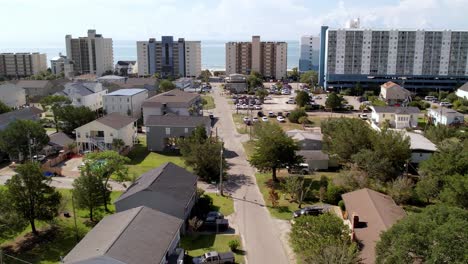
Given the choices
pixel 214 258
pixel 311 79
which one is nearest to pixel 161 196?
pixel 214 258

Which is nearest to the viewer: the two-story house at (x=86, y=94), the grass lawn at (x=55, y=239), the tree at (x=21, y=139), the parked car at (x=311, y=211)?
the grass lawn at (x=55, y=239)

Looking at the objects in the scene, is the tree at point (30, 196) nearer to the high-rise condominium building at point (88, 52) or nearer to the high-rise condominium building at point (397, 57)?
the high-rise condominium building at point (397, 57)

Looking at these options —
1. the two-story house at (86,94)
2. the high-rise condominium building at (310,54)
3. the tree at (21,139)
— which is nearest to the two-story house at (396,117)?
the tree at (21,139)

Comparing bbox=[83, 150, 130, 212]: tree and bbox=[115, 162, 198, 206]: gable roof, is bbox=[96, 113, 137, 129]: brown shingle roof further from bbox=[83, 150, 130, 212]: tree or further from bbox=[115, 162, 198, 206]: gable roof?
bbox=[115, 162, 198, 206]: gable roof

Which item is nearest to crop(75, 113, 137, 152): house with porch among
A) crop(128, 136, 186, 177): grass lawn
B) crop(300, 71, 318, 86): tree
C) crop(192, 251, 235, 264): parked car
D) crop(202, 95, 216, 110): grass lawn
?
crop(128, 136, 186, 177): grass lawn

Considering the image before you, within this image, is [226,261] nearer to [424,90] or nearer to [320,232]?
[320,232]

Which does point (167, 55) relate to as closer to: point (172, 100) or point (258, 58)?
point (258, 58)
